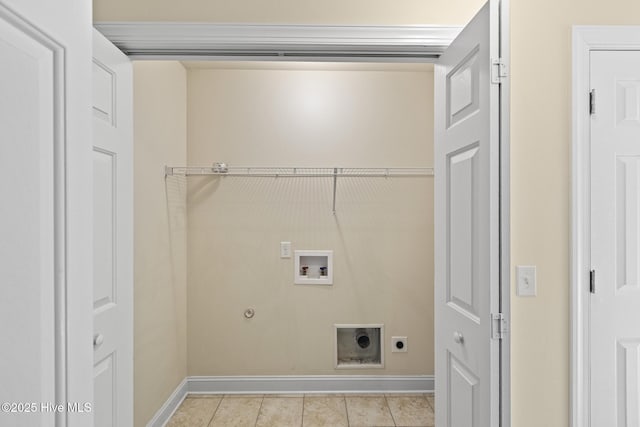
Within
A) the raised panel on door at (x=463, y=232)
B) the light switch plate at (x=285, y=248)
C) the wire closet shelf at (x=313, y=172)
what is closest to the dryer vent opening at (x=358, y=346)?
the light switch plate at (x=285, y=248)

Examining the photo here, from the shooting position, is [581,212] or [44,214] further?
[581,212]

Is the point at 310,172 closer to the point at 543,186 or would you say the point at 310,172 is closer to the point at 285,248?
the point at 285,248

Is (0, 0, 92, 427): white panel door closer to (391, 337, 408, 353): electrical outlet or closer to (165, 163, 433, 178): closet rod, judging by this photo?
(165, 163, 433, 178): closet rod

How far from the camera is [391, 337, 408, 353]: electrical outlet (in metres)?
3.30

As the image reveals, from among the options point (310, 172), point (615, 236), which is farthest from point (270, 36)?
point (310, 172)

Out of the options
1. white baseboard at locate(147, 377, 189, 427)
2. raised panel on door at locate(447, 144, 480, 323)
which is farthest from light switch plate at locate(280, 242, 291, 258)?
raised panel on door at locate(447, 144, 480, 323)

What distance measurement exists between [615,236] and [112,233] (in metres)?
1.83

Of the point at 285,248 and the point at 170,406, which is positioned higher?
the point at 285,248

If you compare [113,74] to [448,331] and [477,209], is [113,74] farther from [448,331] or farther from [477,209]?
[448,331]

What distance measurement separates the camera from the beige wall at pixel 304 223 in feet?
10.8

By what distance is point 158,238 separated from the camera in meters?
2.73

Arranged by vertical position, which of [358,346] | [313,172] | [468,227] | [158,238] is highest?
[313,172]

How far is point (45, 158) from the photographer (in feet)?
1.91

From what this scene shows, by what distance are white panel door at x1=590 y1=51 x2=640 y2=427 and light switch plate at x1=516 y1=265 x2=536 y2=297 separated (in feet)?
0.70
